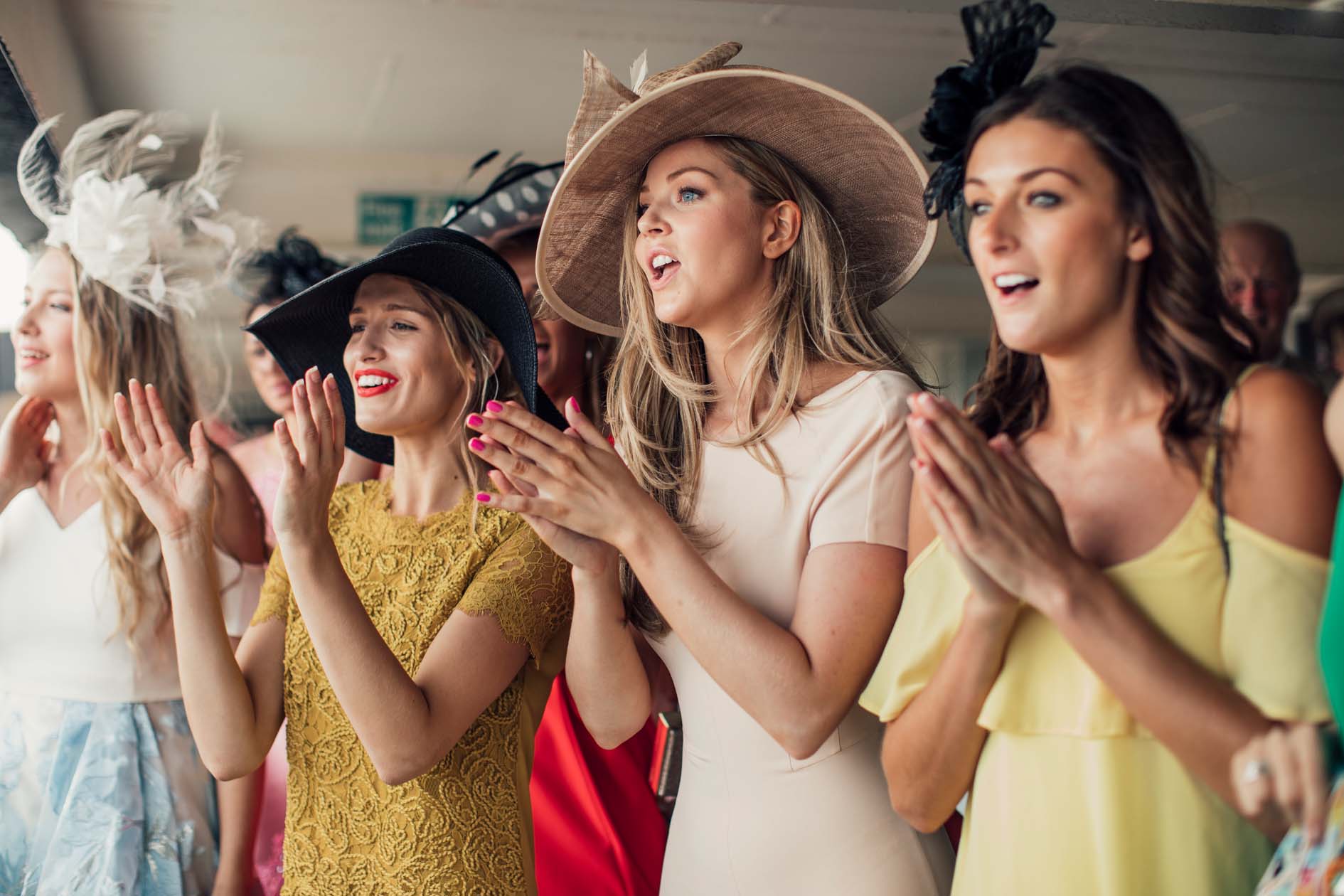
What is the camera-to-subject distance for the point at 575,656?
161cm

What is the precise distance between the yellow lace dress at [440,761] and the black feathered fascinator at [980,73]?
0.83 meters

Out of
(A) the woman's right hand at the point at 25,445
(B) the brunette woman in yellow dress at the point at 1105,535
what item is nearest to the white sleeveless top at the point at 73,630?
(A) the woman's right hand at the point at 25,445

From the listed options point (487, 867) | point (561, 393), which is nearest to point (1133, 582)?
point (487, 867)

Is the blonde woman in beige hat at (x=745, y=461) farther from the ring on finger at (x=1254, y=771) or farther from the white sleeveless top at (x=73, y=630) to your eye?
the white sleeveless top at (x=73, y=630)

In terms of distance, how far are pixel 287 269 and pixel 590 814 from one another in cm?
183

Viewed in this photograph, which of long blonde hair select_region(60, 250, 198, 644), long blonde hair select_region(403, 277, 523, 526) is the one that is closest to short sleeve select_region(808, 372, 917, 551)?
long blonde hair select_region(403, 277, 523, 526)

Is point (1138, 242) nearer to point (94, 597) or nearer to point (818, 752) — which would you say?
point (818, 752)

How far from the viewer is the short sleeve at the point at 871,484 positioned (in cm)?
141

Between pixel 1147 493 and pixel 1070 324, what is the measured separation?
0.57ft

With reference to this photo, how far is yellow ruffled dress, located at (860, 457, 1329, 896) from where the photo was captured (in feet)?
3.20

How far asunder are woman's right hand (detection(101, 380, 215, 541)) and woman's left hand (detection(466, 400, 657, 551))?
643 millimetres

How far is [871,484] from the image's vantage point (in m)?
1.43

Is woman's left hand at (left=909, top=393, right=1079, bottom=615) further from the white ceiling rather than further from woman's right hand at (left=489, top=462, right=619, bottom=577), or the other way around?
the white ceiling

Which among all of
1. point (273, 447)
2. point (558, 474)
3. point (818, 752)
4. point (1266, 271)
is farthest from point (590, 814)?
point (273, 447)
